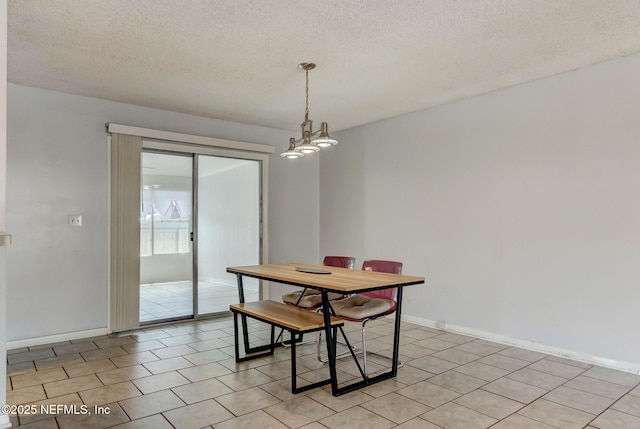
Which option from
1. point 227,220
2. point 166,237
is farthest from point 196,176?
point 166,237

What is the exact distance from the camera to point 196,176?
16.1ft

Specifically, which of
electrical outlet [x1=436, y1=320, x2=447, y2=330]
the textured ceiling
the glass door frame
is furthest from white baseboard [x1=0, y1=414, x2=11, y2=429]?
electrical outlet [x1=436, y1=320, x2=447, y2=330]

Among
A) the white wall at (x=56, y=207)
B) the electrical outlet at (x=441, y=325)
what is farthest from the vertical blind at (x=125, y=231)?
the electrical outlet at (x=441, y=325)

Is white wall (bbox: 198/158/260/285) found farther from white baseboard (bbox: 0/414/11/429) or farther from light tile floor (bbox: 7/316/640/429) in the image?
white baseboard (bbox: 0/414/11/429)

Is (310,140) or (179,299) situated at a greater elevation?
(310,140)

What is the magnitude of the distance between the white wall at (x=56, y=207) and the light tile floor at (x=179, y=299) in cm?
47

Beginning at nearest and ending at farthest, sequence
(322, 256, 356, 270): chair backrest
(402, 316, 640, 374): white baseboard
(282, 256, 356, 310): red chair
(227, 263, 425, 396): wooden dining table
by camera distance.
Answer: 1. (227, 263, 425, 396): wooden dining table
2. (402, 316, 640, 374): white baseboard
3. (282, 256, 356, 310): red chair
4. (322, 256, 356, 270): chair backrest

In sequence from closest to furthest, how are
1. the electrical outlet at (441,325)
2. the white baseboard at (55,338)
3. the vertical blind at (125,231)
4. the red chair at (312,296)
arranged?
1. the red chair at (312,296)
2. the white baseboard at (55,338)
3. the vertical blind at (125,231)
4. the electrical outlet at (441,325)

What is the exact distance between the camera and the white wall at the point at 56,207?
12.5 ft

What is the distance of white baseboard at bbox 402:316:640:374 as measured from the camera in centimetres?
315

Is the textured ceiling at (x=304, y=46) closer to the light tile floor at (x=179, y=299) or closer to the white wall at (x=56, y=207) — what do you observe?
the white wall at (x=56, y=207)

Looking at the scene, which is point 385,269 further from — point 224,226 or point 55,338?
point 55,338

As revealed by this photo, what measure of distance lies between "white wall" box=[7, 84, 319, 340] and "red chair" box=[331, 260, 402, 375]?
2.71m

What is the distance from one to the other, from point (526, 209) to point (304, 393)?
2627mm
